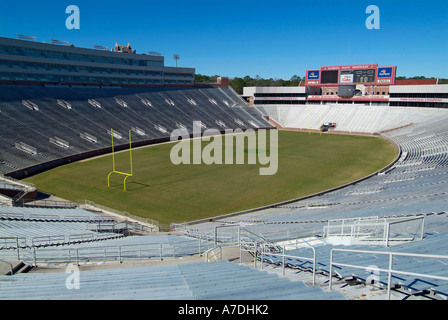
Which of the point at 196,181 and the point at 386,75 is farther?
the point at 386,75

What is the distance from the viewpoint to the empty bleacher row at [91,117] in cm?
3972

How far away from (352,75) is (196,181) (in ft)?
203

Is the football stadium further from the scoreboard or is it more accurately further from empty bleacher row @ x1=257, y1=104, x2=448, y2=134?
empty bleacher row @ x1=257, y1=104, x2=448, y2=134

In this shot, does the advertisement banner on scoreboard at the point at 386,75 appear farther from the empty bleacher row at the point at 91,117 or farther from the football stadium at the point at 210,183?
the empty bleacher row at the point at 91,117

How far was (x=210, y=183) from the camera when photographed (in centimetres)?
3142

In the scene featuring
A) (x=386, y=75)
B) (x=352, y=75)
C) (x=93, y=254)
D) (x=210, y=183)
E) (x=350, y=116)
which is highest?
(x=352, y=75)

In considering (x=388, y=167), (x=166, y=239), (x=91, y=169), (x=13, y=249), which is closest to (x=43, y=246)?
(x=13, y=249)

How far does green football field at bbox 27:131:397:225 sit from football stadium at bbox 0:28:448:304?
0.78ft

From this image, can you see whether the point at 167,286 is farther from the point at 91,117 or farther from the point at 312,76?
the point at 312,76

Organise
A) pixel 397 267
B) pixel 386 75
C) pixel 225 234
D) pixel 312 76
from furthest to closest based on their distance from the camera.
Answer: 1. pixel 312 76
2. pixel 386 75
3. pixel 225 234
4. pixel 397 267

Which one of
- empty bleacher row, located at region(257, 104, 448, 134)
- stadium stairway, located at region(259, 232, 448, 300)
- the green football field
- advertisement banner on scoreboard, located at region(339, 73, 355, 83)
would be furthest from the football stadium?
empty bleacher row, located at region(257, 104, 448, 134)

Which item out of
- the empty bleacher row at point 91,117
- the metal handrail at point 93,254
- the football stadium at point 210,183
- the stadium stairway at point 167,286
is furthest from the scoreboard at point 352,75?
the stadium stairway at point 167,286

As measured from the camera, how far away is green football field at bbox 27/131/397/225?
25688 millimetres

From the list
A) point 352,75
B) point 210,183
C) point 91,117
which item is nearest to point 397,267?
point 210,183
